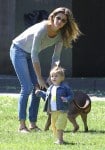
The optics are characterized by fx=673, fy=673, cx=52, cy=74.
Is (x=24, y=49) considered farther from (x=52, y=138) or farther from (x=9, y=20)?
(x=9, y=20)

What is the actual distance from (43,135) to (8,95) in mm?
6106

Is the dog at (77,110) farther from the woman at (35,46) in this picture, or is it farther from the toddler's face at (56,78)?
the toddler's face at (56,78)

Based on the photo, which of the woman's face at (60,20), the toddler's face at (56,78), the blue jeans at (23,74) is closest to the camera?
the toddler's face at (56,78)

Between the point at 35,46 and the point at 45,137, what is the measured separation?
117 cm

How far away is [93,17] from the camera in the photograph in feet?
63.9

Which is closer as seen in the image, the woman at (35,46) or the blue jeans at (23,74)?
the woman at (35,46)

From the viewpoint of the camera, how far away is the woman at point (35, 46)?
8.56 m

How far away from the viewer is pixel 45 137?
329 inches

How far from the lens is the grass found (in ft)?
25.1

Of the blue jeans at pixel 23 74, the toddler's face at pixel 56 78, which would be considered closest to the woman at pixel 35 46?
the blue jeans at pixel 23 74

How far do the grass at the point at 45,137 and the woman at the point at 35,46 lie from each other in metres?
0.40

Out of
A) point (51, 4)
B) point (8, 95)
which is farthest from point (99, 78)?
point (8, 95)

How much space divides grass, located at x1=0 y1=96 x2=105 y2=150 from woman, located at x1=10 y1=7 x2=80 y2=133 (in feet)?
1.31

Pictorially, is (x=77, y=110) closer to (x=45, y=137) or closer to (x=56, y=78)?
(x=45, y=137)
